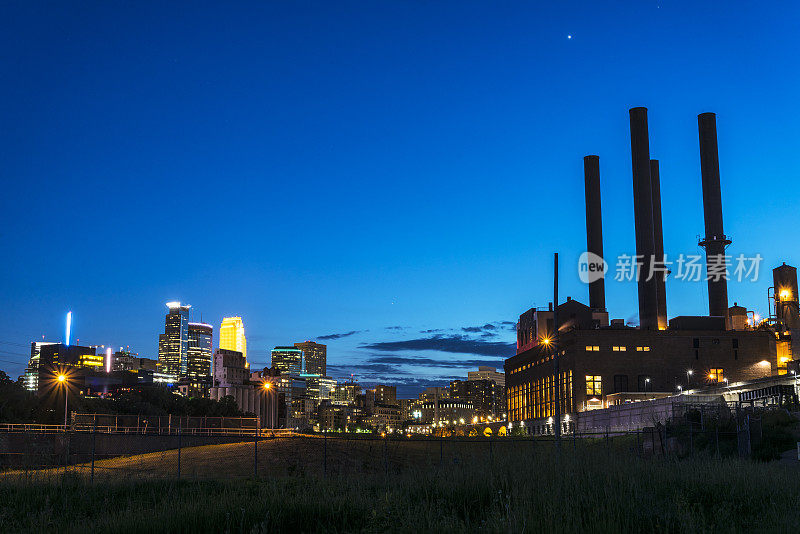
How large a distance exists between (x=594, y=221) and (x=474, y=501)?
14181 centimetres

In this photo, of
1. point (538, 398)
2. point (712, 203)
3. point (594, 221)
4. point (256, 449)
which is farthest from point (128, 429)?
point (594, 221)

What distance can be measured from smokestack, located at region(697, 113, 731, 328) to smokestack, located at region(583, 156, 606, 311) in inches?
885

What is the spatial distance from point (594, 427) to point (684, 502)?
297ft

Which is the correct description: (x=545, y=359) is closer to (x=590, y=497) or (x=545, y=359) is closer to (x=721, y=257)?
(x=721, y=257)

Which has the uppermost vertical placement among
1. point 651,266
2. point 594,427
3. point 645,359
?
point 651,266

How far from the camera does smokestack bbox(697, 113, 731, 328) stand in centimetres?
13488

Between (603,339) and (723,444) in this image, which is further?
(603,339)

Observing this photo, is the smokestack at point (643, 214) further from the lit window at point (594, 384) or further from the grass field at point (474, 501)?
the grass field at point (474, 501)

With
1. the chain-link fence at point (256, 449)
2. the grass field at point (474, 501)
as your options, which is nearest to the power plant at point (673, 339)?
the chain-link fence at point (256, 449)

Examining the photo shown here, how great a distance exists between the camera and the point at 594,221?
6078 inches

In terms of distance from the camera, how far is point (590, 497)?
16.7 m

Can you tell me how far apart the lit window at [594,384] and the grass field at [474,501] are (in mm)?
114896

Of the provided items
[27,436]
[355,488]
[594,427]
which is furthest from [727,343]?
[355,488]

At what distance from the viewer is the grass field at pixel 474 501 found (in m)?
15.3
